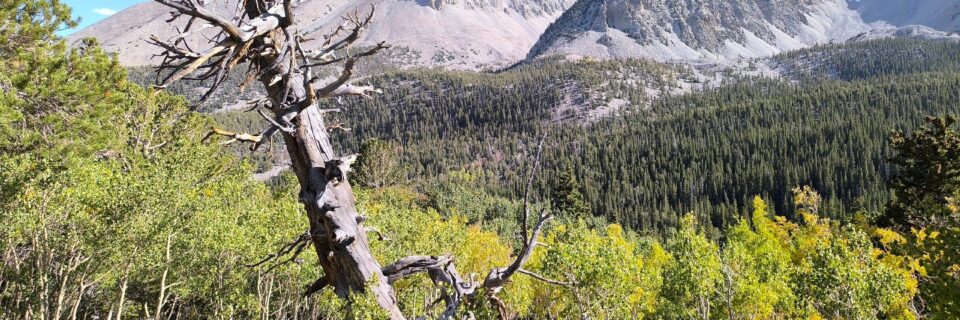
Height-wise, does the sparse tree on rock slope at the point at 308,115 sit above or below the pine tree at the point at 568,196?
above

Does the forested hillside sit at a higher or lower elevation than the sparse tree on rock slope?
lower

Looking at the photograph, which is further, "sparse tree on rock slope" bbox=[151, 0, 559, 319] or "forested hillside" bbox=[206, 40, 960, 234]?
"forested hillside" bbox=[206, 40, 960, 234]

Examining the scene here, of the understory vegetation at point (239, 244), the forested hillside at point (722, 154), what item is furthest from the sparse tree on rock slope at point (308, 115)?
the forested hillside at point (722, 154)

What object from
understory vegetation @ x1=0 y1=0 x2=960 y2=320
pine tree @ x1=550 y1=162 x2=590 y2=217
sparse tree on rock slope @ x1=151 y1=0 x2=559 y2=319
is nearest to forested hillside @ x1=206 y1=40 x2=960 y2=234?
pine tree @ x1=550 y1=162 x2=590 y2=217

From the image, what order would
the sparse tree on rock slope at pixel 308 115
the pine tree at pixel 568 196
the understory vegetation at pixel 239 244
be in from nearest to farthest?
the sparse tree on rock slope at pixel 308 115, the understory vegetation at pixel 239 244, the pine tree at pixel 568 196

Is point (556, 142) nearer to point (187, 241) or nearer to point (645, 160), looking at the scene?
point (645, 160)

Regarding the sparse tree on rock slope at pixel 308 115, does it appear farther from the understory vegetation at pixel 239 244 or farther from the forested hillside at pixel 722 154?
the forested hillside at pixel 722 154

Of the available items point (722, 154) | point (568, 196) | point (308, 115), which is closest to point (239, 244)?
point (308, 115)

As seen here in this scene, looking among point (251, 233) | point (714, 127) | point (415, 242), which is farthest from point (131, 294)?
point (714, 127)

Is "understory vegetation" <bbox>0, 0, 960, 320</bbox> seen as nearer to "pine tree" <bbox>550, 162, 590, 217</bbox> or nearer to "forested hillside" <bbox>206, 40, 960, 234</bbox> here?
"pine tree" <bbox>550, 162, 590, 217</bbox>

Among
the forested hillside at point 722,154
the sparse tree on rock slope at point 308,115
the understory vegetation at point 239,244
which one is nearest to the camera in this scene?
the sparse tree on rock slope at point 308,115

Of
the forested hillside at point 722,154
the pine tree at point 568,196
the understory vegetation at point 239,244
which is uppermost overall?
the understory vegetation at point 239,244

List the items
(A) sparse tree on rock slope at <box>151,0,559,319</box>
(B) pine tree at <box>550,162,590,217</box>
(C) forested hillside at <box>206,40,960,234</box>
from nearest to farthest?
1. (A) sparse tree on rock slope at <box>151,0,559,319</box>
2. (B) pine tree at <box>550,162,590,217</box>
3. (C) forested hillside at <box>206,40,960,234</box>

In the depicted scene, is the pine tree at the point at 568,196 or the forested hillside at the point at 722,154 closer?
the pine tree at the point at 568,196
